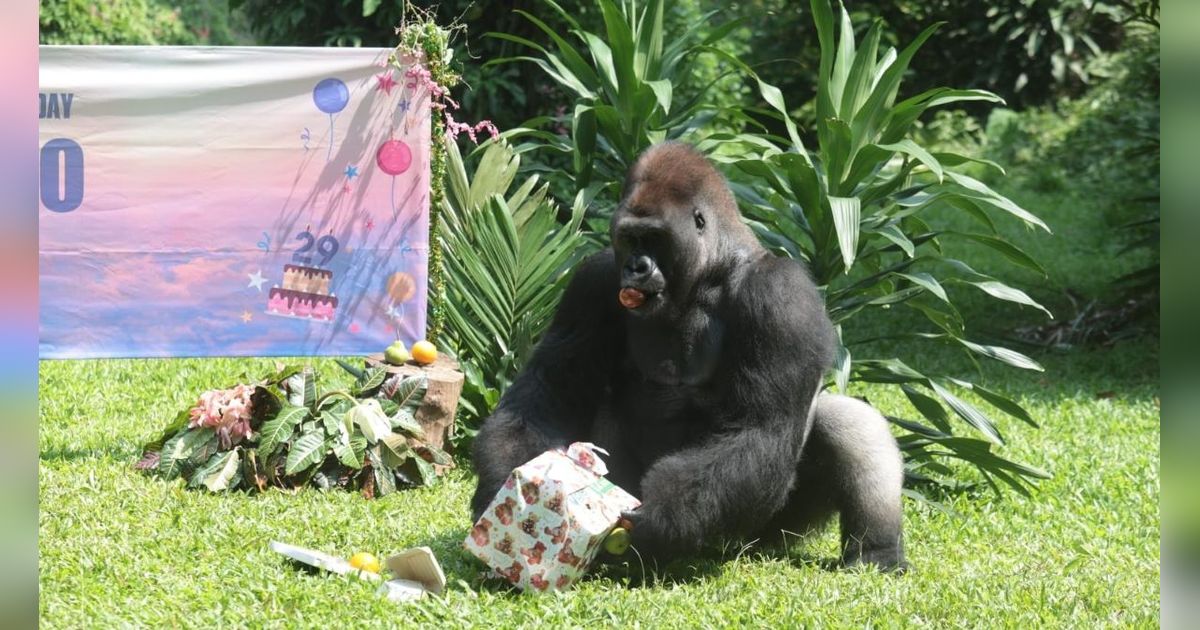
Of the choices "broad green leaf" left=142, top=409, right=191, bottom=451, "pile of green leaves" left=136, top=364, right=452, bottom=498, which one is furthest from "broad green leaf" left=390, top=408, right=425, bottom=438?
"broad green leaf" left=142, top=409, right=191, bottom=451

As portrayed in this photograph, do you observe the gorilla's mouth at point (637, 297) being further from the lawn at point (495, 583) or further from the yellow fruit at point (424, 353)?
the yellow fruit at point (424, 353)

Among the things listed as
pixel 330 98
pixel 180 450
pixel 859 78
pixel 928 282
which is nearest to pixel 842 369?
pixel 928 282

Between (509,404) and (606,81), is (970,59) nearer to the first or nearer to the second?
(606,81)

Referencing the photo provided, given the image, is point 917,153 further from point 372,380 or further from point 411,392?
point 372,380

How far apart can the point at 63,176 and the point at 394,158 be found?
1424 mm

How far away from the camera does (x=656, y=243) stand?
13.5ft

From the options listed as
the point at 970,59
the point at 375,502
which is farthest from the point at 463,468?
the point at 970,59

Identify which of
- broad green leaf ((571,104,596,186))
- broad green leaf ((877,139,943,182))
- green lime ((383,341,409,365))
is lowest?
green lime ((383,341,409,365))

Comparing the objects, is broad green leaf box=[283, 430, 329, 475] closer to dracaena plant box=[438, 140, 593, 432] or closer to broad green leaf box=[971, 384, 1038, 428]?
dracaena plant box=[438, 140, 593, 432]

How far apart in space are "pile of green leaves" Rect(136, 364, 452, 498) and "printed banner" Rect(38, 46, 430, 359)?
47 cm

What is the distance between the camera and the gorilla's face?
4059 mm

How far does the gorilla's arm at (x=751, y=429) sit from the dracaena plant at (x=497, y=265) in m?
1.89

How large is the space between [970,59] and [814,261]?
7151 millimetres

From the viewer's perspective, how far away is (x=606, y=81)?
5.99 meters
